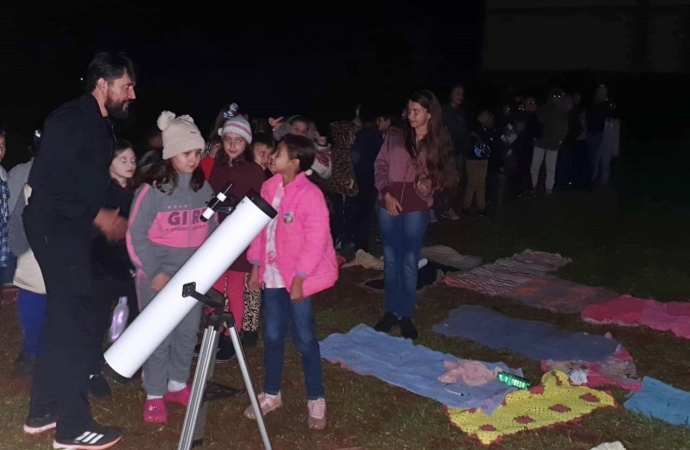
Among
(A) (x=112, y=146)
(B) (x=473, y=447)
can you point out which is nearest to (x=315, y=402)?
(B) (x=473, y=447)

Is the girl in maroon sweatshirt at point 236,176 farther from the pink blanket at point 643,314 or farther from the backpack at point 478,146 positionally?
the backpack at point 478,146

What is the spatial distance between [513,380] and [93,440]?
8.59 ft

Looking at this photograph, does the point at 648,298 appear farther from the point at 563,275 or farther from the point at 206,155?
the point at 206,155

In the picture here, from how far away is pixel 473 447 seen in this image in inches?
175

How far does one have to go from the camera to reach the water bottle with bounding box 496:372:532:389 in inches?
202

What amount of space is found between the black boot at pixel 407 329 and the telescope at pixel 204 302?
2.47 m

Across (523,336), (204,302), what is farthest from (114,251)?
(523,336)

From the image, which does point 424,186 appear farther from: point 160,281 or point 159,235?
point 160,281

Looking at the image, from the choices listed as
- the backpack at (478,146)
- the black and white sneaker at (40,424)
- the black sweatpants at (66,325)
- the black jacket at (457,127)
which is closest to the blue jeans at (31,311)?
the black and white sneaker at (40,424)

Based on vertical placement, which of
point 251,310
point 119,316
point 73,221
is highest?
point 73,221

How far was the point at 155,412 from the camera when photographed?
15.1ft

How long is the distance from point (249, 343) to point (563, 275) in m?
3.83

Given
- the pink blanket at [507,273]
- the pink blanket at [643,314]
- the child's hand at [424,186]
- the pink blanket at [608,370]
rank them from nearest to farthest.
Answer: the pink blanket at [608,370]
the child's hand at [424,186]
the pink blanket at [643,314]
the pink blanket at [507,273]

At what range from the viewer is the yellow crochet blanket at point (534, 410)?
4.64m
